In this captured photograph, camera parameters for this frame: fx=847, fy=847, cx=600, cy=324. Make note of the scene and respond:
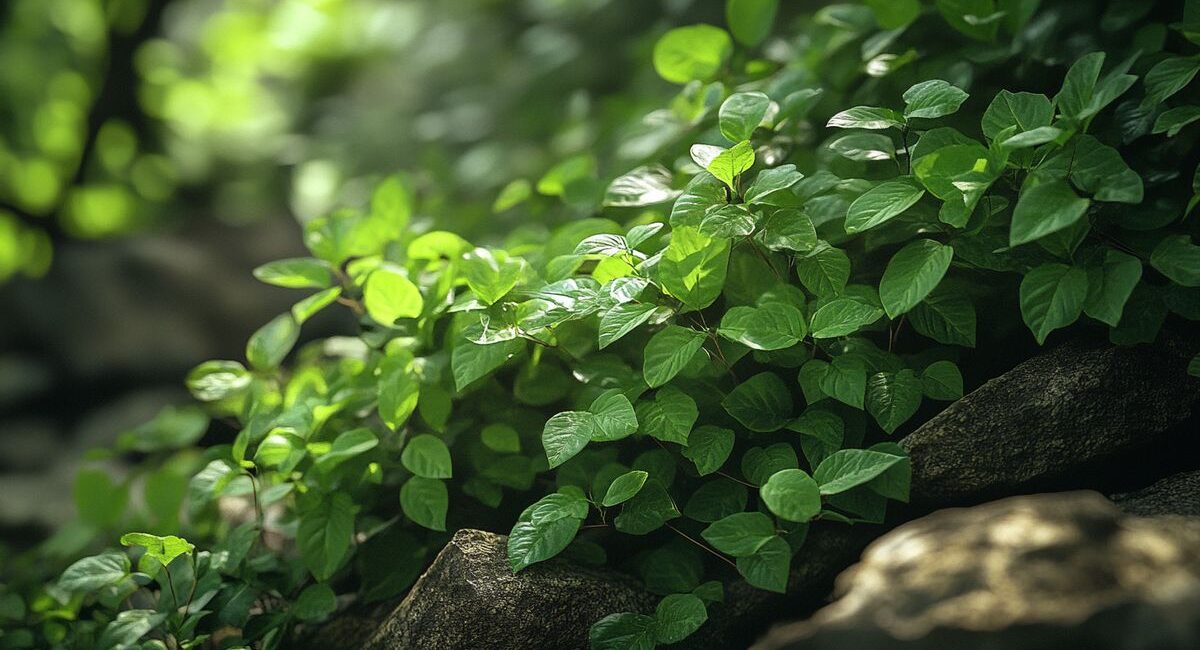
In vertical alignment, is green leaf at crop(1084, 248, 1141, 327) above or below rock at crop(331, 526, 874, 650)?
above

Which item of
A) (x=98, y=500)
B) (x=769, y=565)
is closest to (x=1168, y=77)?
(x=769, y=565)

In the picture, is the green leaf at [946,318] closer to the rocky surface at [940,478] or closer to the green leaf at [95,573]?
the rocky surface at [940,478]

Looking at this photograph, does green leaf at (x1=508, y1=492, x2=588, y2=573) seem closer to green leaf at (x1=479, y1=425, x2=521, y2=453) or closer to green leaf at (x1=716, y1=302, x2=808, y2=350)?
green leaf at (x1=479, y1=425, x2=521, y2=453)

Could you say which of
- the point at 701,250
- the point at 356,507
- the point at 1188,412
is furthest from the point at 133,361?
the point at 1188,412

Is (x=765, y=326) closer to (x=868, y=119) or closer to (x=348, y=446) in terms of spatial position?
(x=868, y=119)

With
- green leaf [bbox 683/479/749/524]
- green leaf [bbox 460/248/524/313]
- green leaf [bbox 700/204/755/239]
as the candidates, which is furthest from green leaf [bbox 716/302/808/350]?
green leaf [bbox 460/248/524/313]

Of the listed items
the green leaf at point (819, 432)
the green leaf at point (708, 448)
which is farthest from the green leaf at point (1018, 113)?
the green leaf at point (708, 448)
